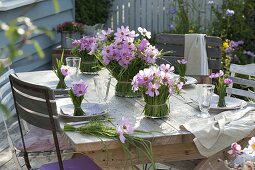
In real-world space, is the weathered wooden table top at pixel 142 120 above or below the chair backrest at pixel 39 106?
below

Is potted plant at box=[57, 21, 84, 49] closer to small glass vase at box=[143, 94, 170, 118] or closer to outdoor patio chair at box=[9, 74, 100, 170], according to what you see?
outdoor patio chair at box=[9, 74, 100, 170]

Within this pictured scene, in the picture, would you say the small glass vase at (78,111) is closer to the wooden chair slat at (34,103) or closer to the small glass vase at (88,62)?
the wooden chair slat at (34,103)

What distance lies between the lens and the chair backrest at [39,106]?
2.45 metres

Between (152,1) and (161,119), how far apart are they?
5306mm

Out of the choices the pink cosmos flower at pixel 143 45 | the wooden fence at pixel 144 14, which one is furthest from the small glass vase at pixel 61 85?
the wooden fence at pixel 144 14

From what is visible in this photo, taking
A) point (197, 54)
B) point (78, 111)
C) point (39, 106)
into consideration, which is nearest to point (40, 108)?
point (39, 106)

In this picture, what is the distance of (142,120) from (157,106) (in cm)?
11

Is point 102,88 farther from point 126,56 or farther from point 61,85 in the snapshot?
point 61,85

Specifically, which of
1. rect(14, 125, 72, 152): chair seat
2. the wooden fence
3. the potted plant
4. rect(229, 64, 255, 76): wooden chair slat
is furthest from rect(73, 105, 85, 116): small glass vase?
the wooden fence

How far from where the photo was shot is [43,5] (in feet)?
20.6

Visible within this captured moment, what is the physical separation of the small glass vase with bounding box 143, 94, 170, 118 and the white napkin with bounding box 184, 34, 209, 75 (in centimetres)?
157

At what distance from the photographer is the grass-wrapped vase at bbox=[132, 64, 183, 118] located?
8.68 feet

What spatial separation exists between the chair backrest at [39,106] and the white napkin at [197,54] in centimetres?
188

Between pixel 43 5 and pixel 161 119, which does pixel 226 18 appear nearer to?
pixel 43 5
